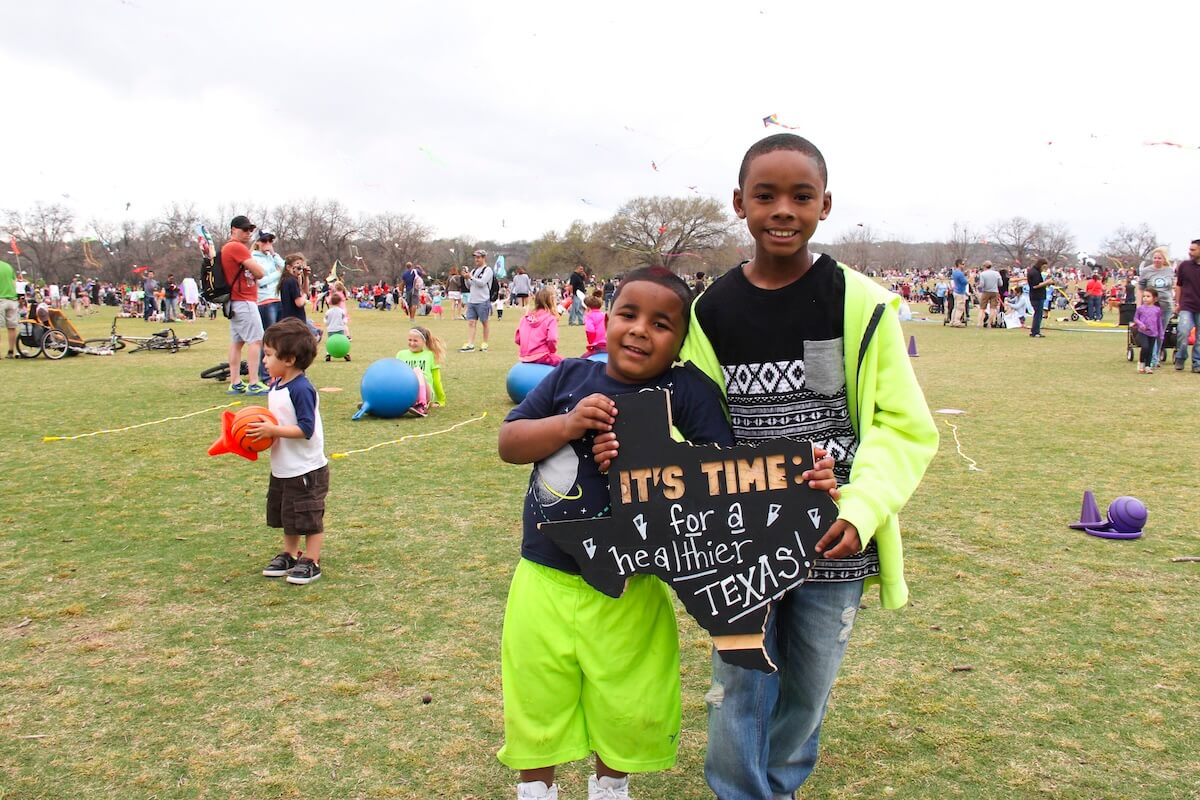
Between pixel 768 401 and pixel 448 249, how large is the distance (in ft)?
314

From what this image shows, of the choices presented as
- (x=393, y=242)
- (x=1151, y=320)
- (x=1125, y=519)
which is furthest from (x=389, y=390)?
(x=393, y=242)

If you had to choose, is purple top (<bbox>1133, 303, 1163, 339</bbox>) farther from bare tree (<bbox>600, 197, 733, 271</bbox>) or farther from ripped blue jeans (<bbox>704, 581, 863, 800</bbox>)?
bare tree (<bbox>600, 197, 733, 271</bbox>)

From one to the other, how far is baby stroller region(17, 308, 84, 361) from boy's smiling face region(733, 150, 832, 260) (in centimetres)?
1816

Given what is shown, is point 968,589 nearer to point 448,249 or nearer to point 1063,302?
point 1063,302

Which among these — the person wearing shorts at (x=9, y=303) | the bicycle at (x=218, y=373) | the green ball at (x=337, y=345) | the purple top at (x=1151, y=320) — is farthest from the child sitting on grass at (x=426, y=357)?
the purple top at (x=1151, y=320)

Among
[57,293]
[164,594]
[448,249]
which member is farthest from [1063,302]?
[448,249]

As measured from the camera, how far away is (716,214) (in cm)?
8412

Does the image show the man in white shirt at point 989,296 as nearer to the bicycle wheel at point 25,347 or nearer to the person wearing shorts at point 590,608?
the bicycle wheel at point 25,347

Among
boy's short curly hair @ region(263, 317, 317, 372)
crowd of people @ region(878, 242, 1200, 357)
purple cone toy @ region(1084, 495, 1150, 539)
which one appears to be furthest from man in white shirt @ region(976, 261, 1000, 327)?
boy's short curly hair @ region(263, 317, 317, 372)

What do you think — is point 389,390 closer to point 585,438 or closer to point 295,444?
point 295,444

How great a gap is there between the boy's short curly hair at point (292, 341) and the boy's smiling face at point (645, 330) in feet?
8.84

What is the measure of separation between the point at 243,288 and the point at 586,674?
9.59m

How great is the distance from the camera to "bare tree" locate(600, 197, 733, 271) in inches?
3312

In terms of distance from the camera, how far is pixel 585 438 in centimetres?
229
